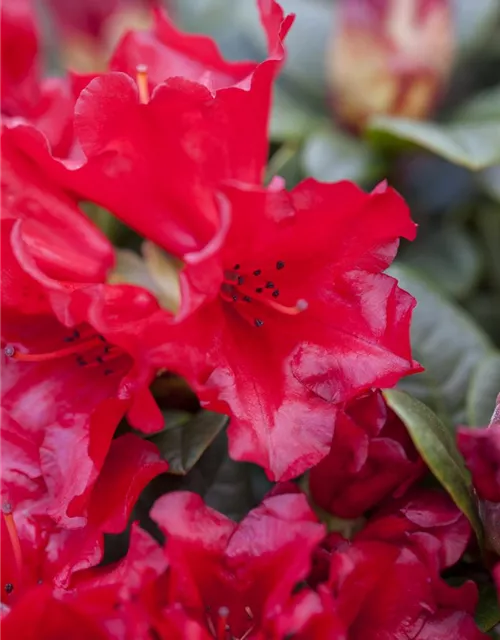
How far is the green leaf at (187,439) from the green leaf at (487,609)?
21 centimetres

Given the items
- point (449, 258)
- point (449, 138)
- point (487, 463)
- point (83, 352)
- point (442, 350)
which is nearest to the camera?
point (487, 463)

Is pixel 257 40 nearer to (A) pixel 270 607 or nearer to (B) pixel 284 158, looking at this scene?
(B) pixel 284 158

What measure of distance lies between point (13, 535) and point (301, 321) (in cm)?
24

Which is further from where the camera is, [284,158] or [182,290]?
[284,158]

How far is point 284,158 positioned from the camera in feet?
2.86

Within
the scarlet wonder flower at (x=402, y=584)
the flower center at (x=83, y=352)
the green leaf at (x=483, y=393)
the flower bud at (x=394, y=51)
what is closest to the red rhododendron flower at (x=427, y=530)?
the scarlet wonder flower at (x=402, y=584)

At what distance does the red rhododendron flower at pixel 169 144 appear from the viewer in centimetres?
58

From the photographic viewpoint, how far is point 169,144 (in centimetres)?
61

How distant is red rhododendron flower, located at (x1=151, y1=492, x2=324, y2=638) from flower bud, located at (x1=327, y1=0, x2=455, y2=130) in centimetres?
53

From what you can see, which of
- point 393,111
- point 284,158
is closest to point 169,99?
point 284,158

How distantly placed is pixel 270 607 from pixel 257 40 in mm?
721

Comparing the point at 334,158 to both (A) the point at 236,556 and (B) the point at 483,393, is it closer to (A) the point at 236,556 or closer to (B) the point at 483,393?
(B) the point at 483,393

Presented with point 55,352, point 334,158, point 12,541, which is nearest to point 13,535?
point 12,541

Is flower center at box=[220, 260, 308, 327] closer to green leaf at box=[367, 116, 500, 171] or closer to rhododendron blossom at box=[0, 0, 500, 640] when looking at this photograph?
rhododendron blossom at box=[0, 0, 500, 640]
